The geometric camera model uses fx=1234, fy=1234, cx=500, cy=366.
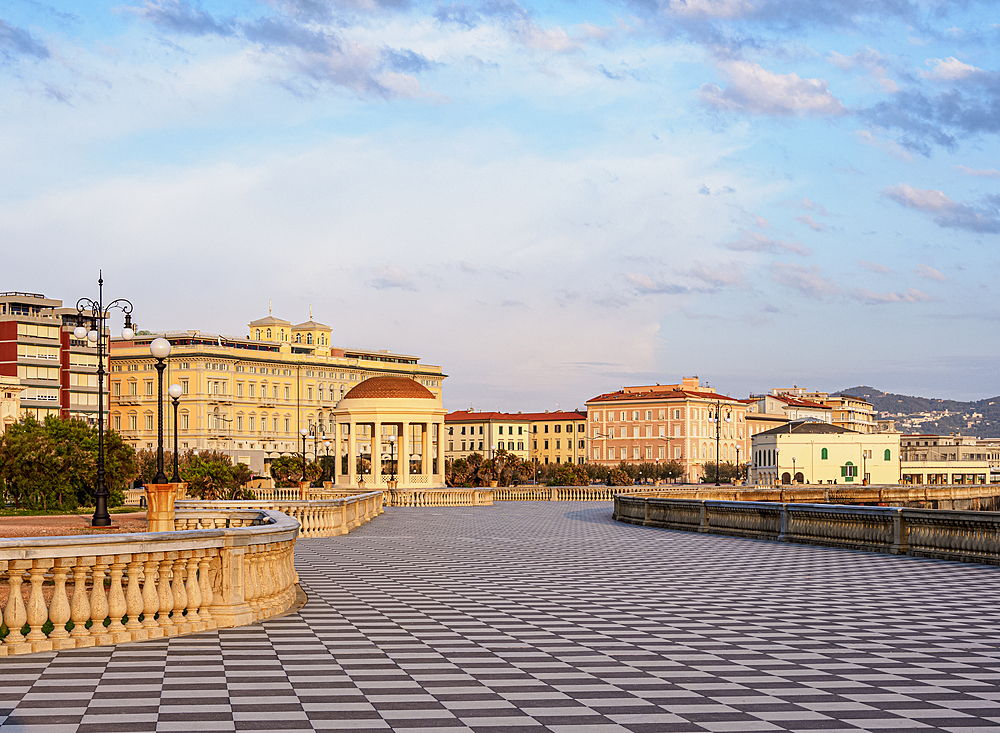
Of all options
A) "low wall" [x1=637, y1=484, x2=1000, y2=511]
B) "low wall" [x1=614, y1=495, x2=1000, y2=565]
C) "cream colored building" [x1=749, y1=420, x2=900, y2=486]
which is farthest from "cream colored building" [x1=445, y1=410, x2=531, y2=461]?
"low wall" [x1=614, y1=495, x2=1000, y2=565]

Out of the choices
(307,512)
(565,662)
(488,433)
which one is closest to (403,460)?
(307,512)

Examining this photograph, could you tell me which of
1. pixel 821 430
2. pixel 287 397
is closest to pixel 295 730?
pixel 821 430

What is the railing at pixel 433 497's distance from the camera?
6038 cm

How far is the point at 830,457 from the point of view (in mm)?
128875

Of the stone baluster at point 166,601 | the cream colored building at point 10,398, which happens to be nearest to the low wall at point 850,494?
the stone baluster at point 166,601

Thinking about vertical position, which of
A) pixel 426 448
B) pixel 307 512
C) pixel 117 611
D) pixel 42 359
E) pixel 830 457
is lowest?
pixel 830 457

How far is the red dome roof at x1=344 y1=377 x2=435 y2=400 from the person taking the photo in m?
61.6

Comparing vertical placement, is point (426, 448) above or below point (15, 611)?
above

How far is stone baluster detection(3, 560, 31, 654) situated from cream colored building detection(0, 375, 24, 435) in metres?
102

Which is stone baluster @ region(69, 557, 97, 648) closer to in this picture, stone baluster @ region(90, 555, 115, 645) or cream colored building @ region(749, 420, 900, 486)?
stone baluster @ region(90, 555, 115, 645)

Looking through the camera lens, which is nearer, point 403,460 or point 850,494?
point 403,460

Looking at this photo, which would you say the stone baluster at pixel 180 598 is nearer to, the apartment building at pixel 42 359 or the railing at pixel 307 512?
the railing at pixel 307 512

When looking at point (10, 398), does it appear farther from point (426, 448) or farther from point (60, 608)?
point (60, 608)

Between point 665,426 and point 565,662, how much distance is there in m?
167
